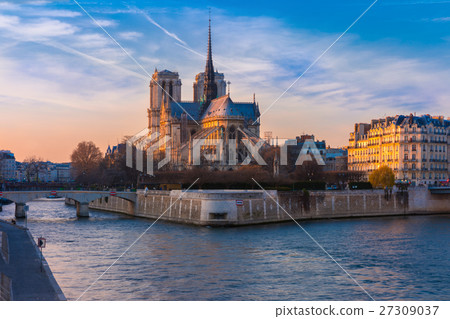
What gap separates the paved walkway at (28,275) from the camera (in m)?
17.0

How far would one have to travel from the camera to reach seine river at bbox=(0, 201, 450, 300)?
2069 cm

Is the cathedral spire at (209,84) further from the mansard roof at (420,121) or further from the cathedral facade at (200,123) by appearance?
the mansard roof at (420,121)

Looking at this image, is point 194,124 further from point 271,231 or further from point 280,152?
point 271,231

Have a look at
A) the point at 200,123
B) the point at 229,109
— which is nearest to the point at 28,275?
the point at 229,109

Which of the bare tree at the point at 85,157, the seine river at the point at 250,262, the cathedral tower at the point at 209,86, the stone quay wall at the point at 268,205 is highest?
the cathedral tower at the point at 209,86

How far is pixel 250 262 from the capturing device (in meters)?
26.2

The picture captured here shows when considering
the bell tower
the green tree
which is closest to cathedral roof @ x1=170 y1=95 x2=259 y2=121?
the bell tower

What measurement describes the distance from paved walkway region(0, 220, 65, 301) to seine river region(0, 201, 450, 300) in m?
1.04

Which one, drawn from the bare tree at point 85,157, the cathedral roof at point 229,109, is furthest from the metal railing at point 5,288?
the bare tree at point 85,157

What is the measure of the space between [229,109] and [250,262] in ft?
230

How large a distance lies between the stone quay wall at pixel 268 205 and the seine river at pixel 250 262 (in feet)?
7.06

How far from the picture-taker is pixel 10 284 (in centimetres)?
1778

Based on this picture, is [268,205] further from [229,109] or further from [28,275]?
[229,109]
